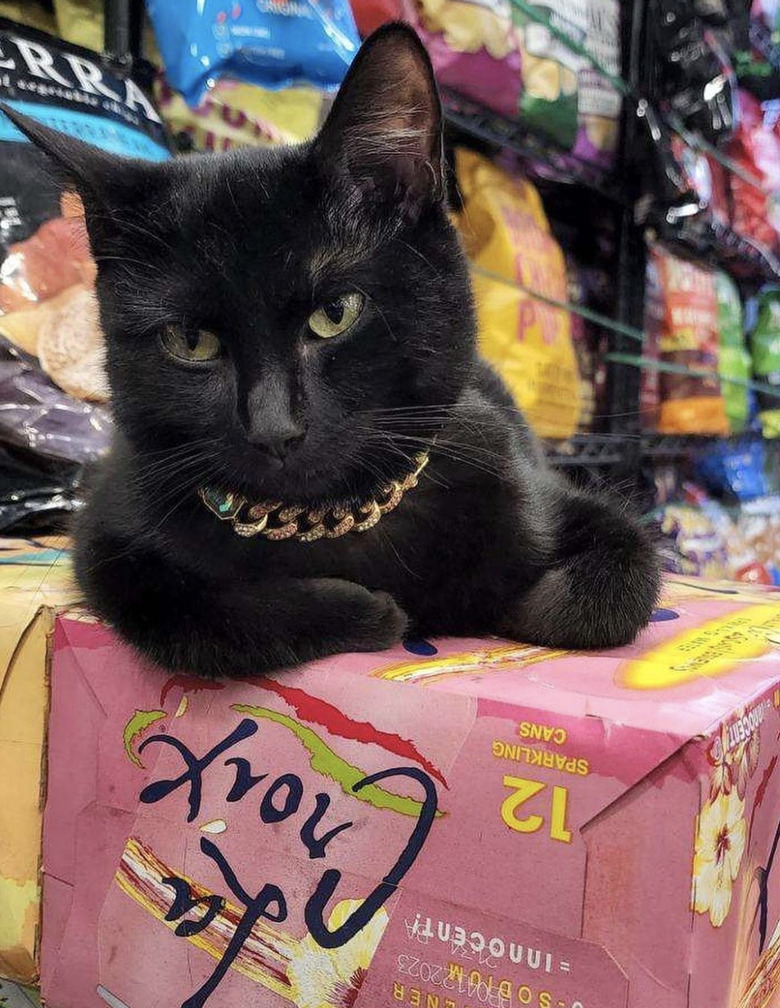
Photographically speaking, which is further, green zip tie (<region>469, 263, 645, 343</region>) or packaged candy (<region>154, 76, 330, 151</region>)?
green zip tie (<region>469, 263, 645, 343</region>)

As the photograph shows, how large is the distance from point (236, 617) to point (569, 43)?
1.17m

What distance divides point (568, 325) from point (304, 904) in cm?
114

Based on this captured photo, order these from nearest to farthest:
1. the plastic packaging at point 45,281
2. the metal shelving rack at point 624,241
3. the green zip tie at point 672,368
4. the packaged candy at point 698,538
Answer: the plastic packaging at point 45,281
the metal shelving rack at point 624,241
the green zip tie at point 672,368
the packaged candy at point 698,538

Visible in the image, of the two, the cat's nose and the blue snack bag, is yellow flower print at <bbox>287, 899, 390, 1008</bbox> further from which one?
the blue snack bag

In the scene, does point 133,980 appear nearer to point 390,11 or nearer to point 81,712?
point 81,712

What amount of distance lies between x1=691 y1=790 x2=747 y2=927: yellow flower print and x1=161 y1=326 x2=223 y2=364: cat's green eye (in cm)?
37

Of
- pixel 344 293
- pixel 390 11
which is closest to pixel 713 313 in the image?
pixel 390 11

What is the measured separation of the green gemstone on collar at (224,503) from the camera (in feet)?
1.83

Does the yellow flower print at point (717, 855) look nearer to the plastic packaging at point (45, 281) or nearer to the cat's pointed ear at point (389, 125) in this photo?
the cat's pointed ear at point (389, 125)

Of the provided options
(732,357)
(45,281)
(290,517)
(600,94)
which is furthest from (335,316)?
(732,357)

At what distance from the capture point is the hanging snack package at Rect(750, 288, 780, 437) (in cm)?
186

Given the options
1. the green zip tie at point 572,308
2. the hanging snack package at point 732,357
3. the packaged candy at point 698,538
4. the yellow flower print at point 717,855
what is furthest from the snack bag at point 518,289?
the yellow flower print at point 717,855

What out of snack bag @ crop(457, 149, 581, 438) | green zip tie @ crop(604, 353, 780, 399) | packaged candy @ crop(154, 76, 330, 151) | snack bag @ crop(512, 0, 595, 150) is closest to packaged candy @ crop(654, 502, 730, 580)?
green zip tie @ crop(604, 353, 780, 399)

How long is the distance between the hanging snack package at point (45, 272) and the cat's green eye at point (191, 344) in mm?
394
